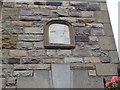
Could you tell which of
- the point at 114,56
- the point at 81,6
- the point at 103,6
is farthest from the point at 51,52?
the point at 103,6

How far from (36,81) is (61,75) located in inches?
11.7

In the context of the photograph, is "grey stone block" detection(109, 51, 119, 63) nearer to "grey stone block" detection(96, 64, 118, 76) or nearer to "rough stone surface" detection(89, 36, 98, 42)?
"grey stone block" detection(96, 64, 118, 76)

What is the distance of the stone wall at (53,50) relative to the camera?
2.90m

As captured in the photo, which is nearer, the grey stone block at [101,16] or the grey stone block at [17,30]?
the grey stone block at [17,30]

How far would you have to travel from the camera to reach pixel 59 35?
10.4ft

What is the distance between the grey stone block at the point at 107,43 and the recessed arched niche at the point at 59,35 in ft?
1.27

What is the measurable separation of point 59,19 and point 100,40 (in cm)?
63

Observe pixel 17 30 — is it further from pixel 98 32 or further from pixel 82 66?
pixel 98 32

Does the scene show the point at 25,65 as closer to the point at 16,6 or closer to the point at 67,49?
the point at 67,49

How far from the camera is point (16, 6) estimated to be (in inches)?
136

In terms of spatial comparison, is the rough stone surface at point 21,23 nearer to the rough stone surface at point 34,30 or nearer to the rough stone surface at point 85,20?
the rough stone surface at point 34,30

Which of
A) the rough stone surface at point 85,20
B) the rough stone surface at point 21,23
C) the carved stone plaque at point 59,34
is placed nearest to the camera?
the carved stone plaque at point 59,34

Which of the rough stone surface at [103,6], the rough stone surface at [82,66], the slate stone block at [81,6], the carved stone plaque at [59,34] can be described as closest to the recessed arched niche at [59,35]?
the carved stone plaque at [59,34]

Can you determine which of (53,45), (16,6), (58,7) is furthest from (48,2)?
(53,45)
